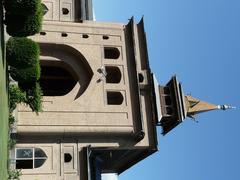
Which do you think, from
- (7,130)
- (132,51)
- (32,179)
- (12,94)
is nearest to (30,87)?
(12,94)

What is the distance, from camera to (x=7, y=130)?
3166cm

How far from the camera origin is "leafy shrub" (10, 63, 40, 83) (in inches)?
1287

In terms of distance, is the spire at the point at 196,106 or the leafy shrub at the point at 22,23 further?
the spire at the point at 196,106

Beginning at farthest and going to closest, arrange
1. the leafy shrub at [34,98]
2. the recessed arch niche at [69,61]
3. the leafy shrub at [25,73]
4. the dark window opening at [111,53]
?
the dark window opening at [111,53] < the recessed arch niche at [69,61] < the leafy shrub at [34,98] < the leafy shrub at [25,73]

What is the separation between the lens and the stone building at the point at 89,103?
34763mm

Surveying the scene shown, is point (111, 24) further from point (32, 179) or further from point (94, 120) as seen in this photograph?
point (32, 179)

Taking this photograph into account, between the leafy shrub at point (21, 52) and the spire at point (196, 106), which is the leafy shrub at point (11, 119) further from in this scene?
the spire at point (196, 106)

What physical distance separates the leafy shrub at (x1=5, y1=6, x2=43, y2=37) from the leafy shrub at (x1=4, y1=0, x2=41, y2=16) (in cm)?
41

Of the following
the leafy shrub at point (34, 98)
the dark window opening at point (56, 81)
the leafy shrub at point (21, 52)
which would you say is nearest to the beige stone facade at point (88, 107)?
the dark window opening at point (56, 81)

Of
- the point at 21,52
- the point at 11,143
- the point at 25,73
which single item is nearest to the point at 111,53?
the point at 25,73

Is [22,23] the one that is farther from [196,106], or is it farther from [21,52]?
[196,106]

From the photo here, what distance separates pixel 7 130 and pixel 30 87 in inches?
154

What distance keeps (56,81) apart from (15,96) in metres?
11.3

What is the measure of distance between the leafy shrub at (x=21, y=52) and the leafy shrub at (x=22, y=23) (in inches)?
18.9
